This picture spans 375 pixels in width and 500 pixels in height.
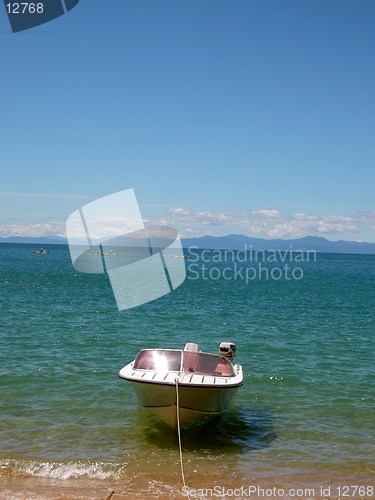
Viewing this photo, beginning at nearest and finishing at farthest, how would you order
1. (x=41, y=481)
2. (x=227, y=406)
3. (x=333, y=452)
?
(x=41, y=481) → (x=333, y=452) → (x=227, y=406)

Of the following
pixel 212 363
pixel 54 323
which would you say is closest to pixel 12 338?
pixel 54 323

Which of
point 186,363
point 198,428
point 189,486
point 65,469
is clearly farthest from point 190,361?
point 65,469

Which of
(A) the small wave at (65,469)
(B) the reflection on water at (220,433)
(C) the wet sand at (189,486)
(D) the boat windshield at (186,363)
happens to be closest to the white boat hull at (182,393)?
(D) the boat windshield at (186,363)

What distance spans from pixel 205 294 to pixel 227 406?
122 feet

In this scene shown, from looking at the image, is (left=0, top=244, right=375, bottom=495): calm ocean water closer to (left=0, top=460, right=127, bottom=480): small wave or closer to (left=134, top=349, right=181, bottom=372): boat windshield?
(left=0, top=460, right=127, bottom=480): small wave

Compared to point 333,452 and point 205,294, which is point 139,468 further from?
point 205,294

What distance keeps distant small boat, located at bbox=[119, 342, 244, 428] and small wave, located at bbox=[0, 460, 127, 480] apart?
6.60ft

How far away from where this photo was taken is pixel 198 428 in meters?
14.5

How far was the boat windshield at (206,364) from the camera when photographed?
14.5 metres

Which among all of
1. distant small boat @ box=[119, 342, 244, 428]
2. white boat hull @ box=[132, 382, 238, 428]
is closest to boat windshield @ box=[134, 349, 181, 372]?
distant small boat @ box=[119, 342, 244, 428]

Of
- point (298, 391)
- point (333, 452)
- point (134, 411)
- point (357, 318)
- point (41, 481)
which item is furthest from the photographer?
point (357, 318)

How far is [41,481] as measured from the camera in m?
11.2

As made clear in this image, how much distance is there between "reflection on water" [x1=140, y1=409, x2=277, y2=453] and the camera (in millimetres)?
13578

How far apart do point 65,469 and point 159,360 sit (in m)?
4.13
